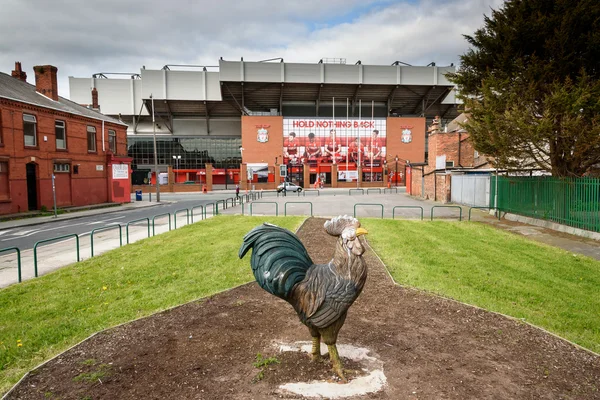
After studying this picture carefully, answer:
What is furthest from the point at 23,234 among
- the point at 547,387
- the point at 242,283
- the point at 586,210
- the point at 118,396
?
the point at 586,210

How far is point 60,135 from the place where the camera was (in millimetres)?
27672

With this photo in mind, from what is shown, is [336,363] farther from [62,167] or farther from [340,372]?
[62,167]

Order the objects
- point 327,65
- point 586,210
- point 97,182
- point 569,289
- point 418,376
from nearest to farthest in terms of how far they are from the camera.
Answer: point 418,376
point 569,289
point 586,210
point 97,182
point 327,65

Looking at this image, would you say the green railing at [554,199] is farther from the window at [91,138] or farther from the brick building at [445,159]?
the window at [91,138]

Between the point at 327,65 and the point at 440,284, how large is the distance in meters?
54.8

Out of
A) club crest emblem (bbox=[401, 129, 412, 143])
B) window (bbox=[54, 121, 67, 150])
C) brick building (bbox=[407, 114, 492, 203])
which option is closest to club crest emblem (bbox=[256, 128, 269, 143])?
club crest emblem (bbox=[401, 129, 412, 143])

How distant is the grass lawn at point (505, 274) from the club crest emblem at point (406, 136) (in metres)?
50.6

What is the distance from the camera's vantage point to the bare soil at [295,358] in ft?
14.7

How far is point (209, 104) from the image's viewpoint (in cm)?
6425

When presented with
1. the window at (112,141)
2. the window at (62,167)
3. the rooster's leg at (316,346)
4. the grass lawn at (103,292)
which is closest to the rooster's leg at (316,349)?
the rooster's leg at (316,346)

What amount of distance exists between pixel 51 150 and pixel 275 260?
28.5m

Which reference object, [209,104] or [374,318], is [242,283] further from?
[209,104]

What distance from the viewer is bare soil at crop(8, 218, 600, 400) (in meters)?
4.49

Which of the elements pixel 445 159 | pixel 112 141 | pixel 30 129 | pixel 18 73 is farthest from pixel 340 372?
pixel 18 73
